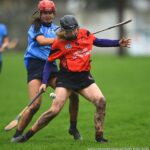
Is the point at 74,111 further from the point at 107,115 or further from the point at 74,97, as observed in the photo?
the point at 107,115

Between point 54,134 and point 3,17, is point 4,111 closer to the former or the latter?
point 54,134

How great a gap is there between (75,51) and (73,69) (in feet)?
0.95

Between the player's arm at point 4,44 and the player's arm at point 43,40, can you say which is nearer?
the player's arm at point 43,40

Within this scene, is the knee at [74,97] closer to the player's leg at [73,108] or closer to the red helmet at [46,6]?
the player's leg at [73,108]

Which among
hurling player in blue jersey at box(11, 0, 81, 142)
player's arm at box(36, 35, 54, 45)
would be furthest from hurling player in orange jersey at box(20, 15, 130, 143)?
hurling player in blue jersey at box(11, 0, 81, 142)

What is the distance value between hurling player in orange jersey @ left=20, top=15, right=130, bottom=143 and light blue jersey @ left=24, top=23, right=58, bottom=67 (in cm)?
59

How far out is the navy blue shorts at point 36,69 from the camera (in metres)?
12.8

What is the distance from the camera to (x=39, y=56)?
12789mm

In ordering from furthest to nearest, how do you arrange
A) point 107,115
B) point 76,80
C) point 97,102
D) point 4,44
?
point 4,44, point 107,115, point 76,80, point 97,102

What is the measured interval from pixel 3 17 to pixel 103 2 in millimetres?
12470

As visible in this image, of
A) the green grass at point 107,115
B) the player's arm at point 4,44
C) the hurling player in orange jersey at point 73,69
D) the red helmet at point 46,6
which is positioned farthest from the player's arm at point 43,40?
the player's arm at point 4,44

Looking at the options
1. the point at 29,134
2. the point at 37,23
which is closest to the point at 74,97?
the point at 29,134

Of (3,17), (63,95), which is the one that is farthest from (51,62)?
(3,17)

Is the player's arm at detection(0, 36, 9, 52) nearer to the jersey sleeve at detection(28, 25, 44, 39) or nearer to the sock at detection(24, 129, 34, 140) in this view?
the jersey sleeve at detection(28, 25, 44, 39)
